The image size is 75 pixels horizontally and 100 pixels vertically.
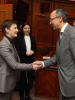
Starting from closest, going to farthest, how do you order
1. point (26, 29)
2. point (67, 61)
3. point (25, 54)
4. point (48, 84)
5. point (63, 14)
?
point (67, 61)
point (63, 14)
point (25, 54)
point (26, 29)
point (48, 84)

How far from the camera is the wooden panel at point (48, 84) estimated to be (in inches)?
136

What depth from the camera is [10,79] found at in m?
2.10

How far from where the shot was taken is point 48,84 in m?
3.50

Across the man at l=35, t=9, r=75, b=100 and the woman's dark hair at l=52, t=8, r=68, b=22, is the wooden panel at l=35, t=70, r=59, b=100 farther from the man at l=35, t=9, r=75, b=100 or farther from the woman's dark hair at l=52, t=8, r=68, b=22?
the woman's dark hair at l=52, t=8, r=68, b=22

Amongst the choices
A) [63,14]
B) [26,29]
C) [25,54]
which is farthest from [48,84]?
[63,14]

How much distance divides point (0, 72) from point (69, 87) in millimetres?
908

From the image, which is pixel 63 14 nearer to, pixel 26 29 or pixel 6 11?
pixel 26 29

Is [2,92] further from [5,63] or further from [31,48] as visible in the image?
[31,48]

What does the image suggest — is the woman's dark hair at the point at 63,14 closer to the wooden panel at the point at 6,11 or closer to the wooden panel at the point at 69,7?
the wooden panel at the point at 6,11

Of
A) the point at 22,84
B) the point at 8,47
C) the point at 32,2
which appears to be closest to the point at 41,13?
the point at 32,2

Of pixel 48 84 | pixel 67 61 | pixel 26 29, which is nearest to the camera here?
pixel 67 61

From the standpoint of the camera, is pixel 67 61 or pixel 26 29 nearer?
pixel 67 61

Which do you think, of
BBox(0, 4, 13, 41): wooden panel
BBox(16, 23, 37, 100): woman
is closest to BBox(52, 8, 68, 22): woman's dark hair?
BBox(16, 23, 37, 100): woman

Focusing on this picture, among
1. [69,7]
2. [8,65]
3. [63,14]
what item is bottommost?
[8,65]
